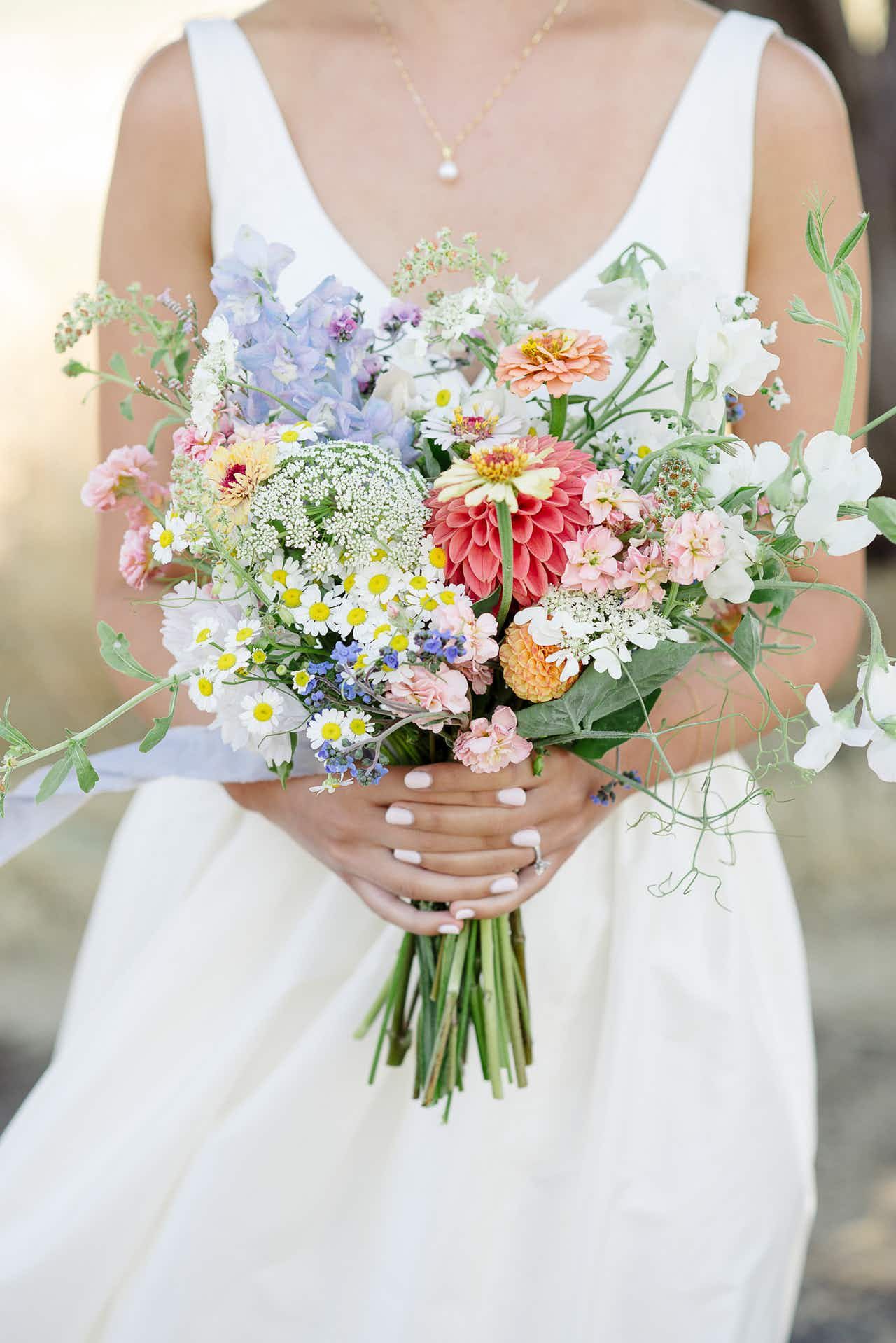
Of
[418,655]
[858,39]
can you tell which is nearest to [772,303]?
[418,655]

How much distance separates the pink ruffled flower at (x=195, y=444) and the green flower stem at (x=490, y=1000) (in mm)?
537

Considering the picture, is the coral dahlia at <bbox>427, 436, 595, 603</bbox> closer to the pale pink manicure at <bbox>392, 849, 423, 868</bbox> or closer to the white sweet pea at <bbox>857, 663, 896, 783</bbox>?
the white sweet pea at <bbox>857, 663, 896, 783</bbox>

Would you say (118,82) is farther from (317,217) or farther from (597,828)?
(597,828)

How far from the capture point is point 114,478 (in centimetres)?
108

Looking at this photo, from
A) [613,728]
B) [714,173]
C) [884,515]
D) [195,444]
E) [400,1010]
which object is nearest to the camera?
[884,515]

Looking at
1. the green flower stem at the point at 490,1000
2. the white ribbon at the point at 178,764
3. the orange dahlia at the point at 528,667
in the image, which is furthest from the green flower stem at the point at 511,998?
the orange dahlia at the point at 528,667

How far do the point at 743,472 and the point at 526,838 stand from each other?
16.9 inches

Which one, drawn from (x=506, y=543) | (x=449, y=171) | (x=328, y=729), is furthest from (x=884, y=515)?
(x=449, y=171)

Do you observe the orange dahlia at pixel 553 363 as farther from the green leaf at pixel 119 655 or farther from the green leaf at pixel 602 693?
the green leaf at pixel 119 655

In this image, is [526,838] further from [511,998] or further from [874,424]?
[874,424]

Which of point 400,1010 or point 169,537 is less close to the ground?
point 169,537

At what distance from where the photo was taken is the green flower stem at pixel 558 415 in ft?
3.22

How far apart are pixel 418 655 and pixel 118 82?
4435 mm

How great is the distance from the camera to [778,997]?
1.44 meters
